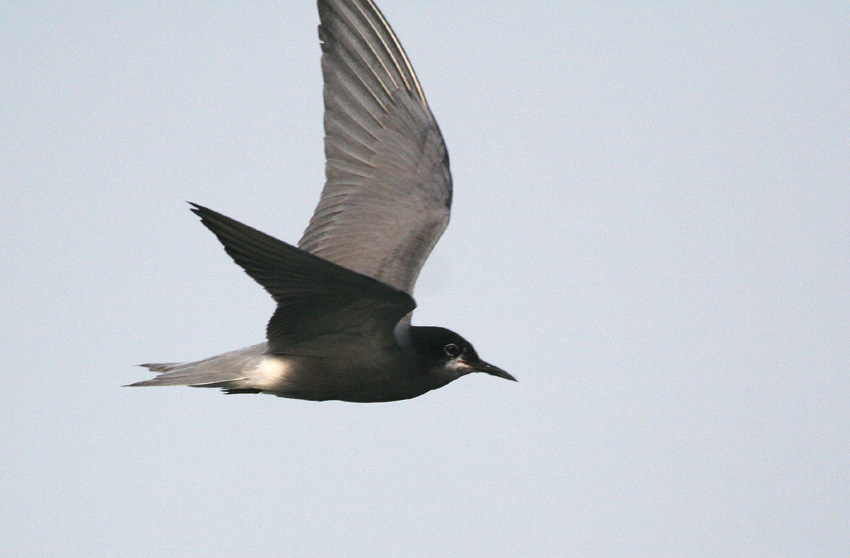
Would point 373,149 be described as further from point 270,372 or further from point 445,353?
point 270,372

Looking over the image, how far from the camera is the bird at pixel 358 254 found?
6027mm

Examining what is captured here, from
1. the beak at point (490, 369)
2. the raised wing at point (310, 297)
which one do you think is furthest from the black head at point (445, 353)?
the raised wing at point (310, 297)

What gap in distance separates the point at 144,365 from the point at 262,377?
86 centimetres

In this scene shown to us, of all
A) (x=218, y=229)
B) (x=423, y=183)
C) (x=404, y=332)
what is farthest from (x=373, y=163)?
(x=218, y=229)

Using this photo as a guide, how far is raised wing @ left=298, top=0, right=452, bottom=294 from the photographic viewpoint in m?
8.03

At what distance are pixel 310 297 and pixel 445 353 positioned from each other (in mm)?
1142

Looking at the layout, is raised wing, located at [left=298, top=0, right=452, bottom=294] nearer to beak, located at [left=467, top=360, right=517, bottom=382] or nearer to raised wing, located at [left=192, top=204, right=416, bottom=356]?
beak, located at [left=467, top=360, right=517, bottom=382]

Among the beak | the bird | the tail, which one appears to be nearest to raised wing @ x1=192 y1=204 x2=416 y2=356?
the bird

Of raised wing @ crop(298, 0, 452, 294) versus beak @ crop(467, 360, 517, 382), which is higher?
raised wing @ crop(298, 0, 452, 294)

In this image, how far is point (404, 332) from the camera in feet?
22.9

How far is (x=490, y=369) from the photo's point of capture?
7.20 meters

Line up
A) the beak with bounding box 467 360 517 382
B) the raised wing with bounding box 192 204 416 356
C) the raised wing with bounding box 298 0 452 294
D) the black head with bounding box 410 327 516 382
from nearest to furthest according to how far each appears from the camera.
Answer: the raised wing with bounding box 192 204 416 356 → the black head with bounding box 410 327 516 382 → the beak with bounding box 467 360 517 382 → the raised wing with bounding box 298 0 452 294

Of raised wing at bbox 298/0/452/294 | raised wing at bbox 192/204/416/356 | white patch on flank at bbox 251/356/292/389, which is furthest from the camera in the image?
raised wing at bbox 298/0/452/294

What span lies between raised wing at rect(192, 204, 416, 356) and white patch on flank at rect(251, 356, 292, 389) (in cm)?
8
